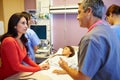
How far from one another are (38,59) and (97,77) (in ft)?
7.80

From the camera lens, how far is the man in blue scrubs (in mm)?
1067

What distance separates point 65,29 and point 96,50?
8.62 ft

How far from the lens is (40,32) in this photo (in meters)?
3.58

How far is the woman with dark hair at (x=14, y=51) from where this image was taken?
1794mm

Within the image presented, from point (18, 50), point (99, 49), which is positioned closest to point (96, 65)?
point (99, 49)

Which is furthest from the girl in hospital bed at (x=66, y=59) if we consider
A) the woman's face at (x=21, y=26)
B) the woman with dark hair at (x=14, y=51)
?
the woman's face at (x=21, y=26)

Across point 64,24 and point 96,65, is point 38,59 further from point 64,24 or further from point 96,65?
point 96,65

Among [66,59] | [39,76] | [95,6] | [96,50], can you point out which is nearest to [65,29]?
[66,59]

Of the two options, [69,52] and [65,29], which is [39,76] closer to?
[69,52]

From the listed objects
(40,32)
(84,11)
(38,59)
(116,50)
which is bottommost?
(38,59)

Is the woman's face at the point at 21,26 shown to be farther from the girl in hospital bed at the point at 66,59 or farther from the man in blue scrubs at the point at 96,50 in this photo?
the man in blue scrubs at the point at 96,50

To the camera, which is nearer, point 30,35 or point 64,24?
point 30,35

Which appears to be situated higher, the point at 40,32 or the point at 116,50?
the point at 116,50

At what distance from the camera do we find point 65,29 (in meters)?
3.68
